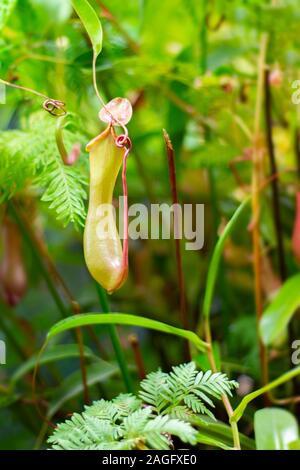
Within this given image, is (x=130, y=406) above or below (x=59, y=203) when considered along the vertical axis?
below

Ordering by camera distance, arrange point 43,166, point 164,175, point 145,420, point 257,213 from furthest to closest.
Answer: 1. point 164,175
2. point 257,213
3. point 43,166
4. point 145,420

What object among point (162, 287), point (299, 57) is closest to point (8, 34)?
point (299, 57)

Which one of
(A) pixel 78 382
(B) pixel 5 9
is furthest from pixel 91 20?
(A) pixel 78 382

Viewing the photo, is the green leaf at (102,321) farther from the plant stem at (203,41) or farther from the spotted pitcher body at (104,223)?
the plant stem at (203,41)

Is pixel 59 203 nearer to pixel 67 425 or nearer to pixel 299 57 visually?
pixel 67 425

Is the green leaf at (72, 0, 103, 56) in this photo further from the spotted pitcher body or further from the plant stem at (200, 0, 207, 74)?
the plant stem at (200, 0, 207, 74)

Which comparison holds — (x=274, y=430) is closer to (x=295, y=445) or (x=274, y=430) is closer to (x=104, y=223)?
(x=295, y=445)
